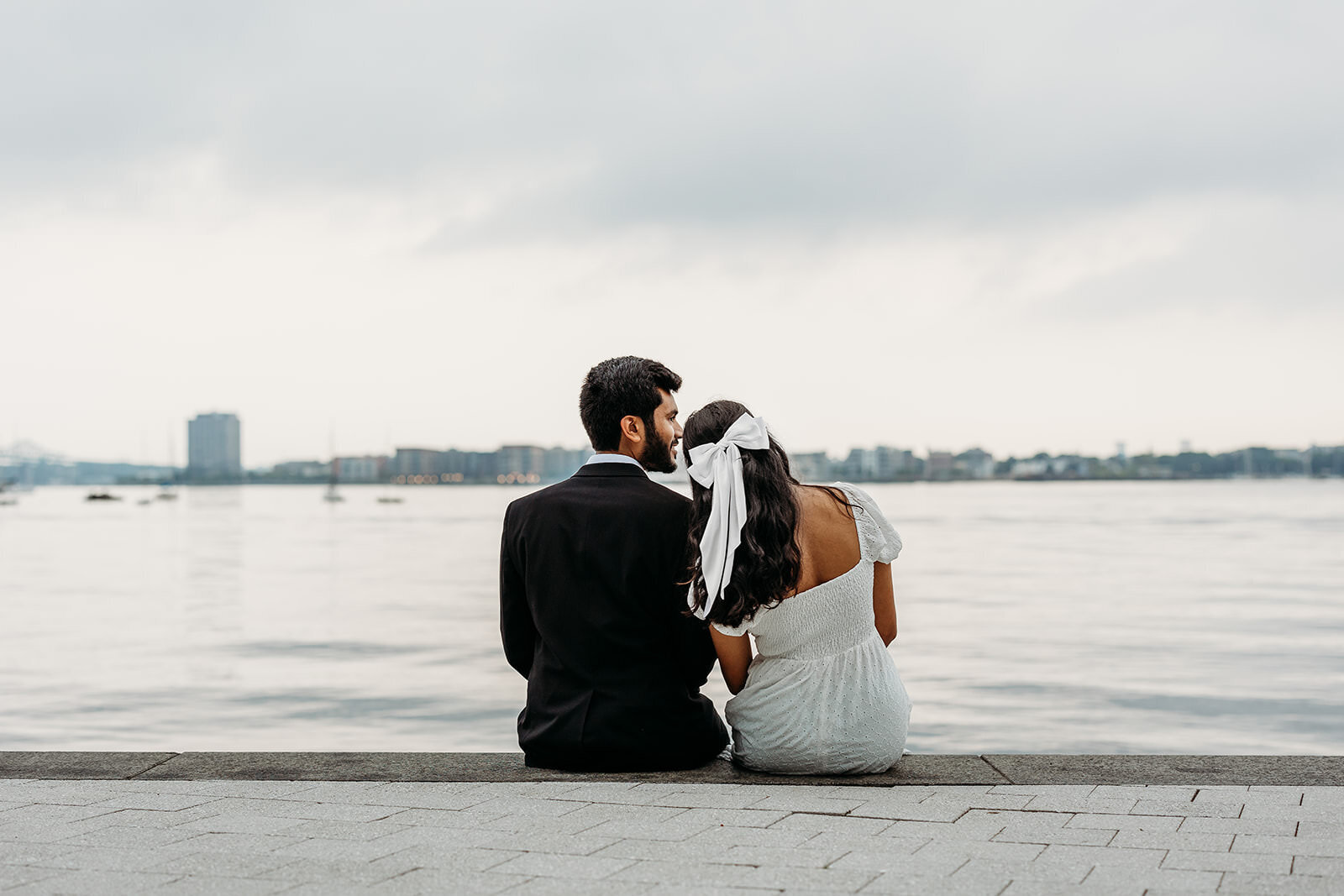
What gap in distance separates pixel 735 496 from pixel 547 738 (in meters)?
1.10

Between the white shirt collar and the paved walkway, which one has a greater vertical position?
the white shirt collar

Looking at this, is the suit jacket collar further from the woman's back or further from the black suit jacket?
the woman's back

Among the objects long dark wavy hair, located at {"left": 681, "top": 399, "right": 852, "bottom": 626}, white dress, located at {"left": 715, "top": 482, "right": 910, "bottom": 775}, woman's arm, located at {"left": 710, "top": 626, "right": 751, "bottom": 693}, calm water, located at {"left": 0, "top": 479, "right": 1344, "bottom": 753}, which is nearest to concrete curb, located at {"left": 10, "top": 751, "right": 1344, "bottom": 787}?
white dress, located at {"left": 715, "top": 482, "right": 910, "bottom": 775}

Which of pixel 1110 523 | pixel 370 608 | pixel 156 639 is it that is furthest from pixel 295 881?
pixel 1110 523

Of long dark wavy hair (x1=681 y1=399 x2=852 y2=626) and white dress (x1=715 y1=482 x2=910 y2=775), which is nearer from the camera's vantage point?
long dark wavy hair (x1=681 y1=399 x2=852 y2=626)

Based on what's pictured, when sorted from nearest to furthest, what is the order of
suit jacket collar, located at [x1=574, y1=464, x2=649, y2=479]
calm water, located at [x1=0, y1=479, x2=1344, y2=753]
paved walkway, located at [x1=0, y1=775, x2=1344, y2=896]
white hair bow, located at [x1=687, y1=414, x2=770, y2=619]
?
1. paved walkway, located at [x1=0, y1=775, x2=1344, y2=896]
2. white hair bow, located at [x1=687, y1=414, x2=770, y2=619]
3. suit jacket collar, located at [x1=574, y1=464, x2=649, y2=479]
4. calm water, located at [x1=0, y1=479, x2=1344, y2=753]

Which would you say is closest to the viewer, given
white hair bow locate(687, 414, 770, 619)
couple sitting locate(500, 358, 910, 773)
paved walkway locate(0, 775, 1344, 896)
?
paved walkway locate(0, 775, 1344, 896)

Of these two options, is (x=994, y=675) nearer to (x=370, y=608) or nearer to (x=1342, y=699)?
(x=1342, y=699)

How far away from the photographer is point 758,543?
3.89 metres

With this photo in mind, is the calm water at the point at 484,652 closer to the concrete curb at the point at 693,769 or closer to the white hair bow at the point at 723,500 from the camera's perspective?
the concrete curb at the point at 693,769

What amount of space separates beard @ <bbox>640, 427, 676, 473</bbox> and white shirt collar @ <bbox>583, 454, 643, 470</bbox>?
1.4 inches

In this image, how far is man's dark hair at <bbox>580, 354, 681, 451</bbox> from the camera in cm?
412

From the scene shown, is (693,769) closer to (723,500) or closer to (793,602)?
(793,602)

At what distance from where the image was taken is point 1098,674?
16.4m
